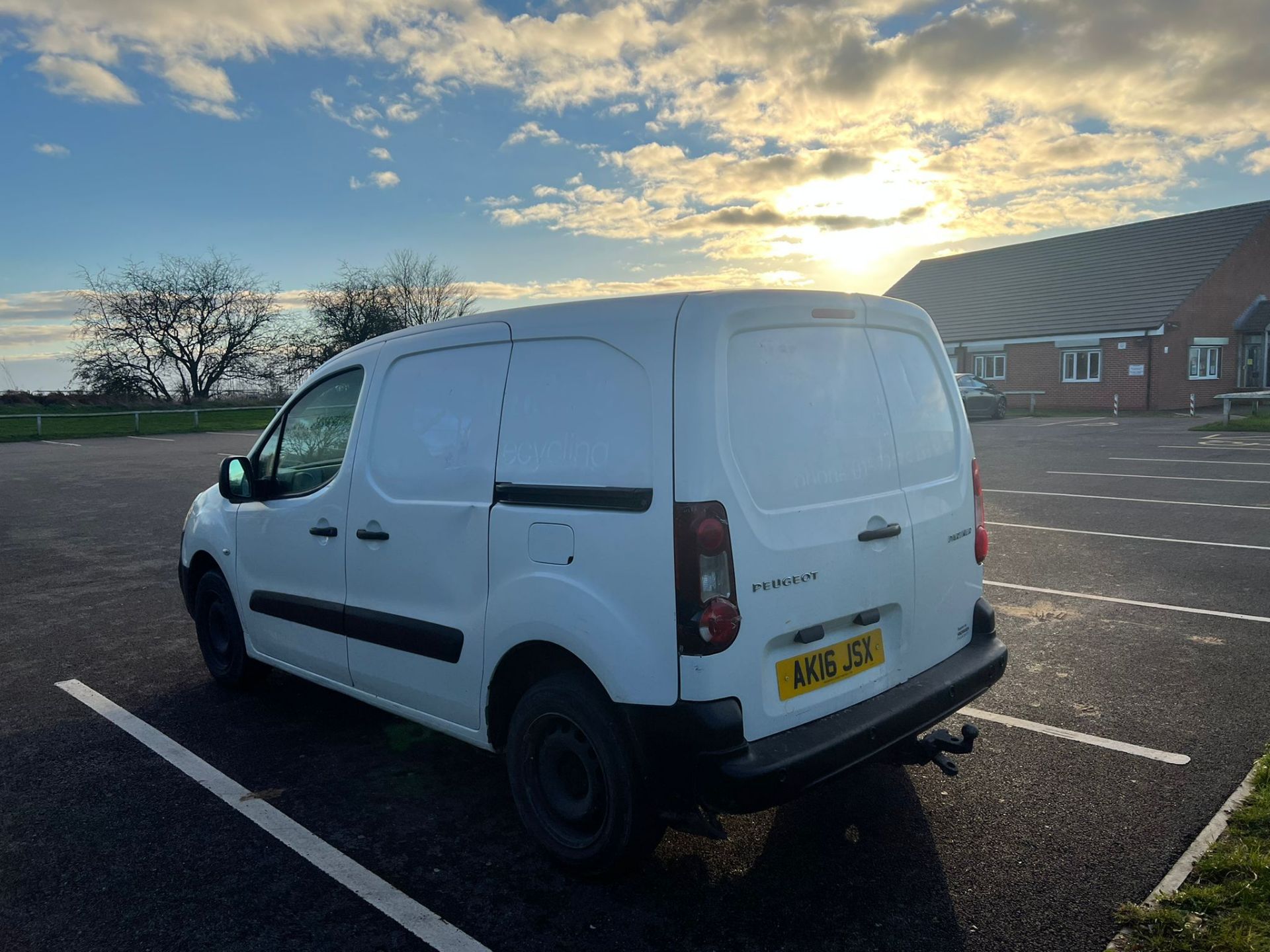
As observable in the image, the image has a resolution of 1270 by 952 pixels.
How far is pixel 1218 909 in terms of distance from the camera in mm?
2885

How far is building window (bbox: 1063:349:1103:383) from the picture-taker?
36.2 m

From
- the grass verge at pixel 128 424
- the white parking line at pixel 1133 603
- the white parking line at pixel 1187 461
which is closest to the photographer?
the white parking line at pixel 1133 603

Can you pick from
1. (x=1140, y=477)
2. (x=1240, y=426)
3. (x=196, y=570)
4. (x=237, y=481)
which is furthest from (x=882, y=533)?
(x=1240, y=426)

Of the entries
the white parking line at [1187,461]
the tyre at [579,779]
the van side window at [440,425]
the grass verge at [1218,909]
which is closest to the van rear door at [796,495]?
the tyre at [579,779]

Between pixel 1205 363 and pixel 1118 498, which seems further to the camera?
pixel 1205 363

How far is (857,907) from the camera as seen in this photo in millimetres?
3014

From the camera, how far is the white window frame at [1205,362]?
3525 centimetres

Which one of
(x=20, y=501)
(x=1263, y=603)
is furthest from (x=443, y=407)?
(x=20, y=501)

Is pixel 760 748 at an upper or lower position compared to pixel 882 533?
lower

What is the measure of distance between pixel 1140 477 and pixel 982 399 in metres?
16.0

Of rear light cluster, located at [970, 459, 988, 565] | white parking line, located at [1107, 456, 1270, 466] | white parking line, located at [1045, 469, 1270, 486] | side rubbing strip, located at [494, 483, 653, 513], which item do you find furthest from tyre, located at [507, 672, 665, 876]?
white parking line, located at [1107, 456, 1270, 466]

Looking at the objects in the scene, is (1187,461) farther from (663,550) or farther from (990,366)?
(990,366)

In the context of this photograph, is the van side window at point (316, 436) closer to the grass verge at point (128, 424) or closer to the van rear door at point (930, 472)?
the van rear door at point (930, 472)

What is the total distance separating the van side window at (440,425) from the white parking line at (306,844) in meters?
1.36
